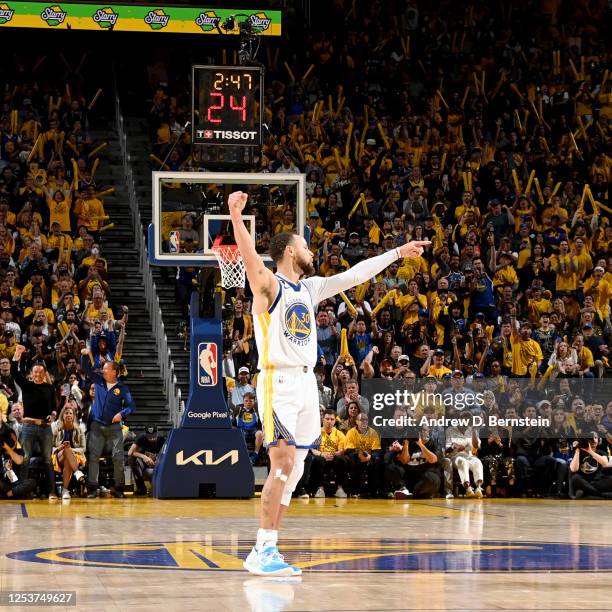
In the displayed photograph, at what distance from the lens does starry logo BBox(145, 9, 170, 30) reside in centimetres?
2272

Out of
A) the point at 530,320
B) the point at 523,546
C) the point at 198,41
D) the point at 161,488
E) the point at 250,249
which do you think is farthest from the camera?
the point at 198,41

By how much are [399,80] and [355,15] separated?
2.44m

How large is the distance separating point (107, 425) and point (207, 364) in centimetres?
170

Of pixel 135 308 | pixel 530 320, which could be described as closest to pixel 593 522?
pixel 530 320

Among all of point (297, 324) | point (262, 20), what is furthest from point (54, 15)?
point (297, 324)

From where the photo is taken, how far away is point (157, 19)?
2277cm

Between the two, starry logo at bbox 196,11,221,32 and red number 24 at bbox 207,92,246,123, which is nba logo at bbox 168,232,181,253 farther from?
starry logo at bbox 196,11,221,32

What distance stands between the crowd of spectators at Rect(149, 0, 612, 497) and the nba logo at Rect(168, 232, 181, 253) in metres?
1.59

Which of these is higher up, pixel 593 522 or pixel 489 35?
pixel 489 35

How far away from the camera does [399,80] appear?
28.7m

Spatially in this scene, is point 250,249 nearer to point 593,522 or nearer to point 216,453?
point 593,522

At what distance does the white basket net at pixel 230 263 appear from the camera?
1512 centimetres

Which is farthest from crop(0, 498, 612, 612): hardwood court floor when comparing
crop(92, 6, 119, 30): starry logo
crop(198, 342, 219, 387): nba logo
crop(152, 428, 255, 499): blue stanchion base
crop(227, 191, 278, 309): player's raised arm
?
crop(92, 6, 119, 30): starry logo

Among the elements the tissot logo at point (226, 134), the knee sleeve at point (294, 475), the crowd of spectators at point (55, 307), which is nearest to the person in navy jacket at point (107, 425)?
the crowd of spectators at point (55, 307)
